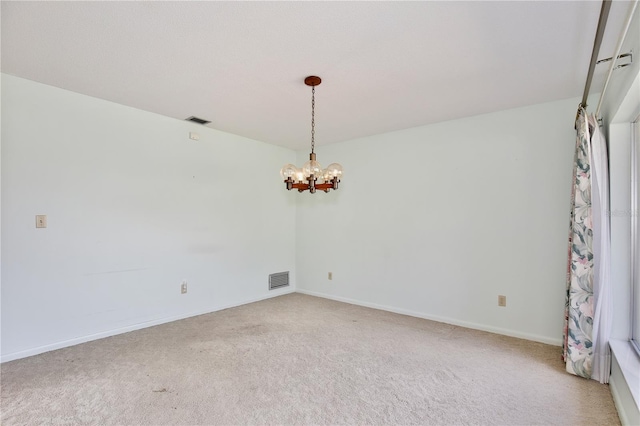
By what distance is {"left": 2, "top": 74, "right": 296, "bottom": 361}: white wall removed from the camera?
→ 2.78 meters

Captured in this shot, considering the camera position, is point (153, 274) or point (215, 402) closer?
point (215, 402)

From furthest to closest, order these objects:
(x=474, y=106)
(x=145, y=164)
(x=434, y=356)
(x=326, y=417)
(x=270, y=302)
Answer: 1. (x=270, y=302)
2. (x=145, y=164)
3. (x=474, y=106)
4. (x=434, y=356)
5. (x=326, y=417)

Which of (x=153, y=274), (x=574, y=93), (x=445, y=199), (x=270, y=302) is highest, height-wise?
(x=574, y=93)

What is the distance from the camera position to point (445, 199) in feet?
12.6

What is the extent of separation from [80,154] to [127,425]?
253 centimetres

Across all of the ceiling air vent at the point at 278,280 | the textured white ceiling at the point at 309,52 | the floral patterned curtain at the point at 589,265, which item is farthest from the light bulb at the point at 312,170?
the ceiling air vent at the point at 278,280

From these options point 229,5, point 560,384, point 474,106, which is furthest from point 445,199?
point 229,5

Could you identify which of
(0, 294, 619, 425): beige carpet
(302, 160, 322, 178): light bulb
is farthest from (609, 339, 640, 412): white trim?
(302, 160, 322, 178): light bulb

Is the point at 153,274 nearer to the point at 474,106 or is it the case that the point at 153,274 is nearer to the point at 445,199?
the point at 445,199

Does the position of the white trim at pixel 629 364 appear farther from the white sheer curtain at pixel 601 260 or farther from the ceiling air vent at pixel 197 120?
the ceiling air vent at pixel 197 120

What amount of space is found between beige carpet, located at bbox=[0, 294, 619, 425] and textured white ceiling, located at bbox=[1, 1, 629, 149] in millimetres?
2401

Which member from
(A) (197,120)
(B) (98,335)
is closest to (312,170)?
(A) (197,120)

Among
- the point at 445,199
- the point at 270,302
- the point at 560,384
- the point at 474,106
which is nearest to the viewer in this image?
the point at 560,384

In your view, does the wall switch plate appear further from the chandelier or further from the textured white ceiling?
the chandelier
